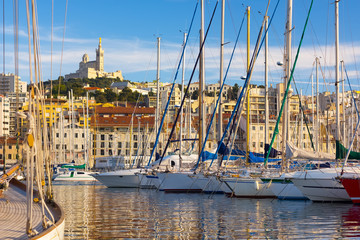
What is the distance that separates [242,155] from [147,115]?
87119mm

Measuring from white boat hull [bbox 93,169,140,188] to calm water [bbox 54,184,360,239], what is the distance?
17522 millimetres

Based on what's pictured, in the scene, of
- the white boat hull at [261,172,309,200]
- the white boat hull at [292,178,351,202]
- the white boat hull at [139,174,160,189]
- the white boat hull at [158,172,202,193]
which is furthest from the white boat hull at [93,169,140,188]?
the white boat hull at [292,178,351,202]

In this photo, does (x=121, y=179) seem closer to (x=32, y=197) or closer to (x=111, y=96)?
(x=32, y=197)

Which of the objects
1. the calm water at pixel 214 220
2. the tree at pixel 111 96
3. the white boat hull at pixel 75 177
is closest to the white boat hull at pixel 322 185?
the calm water at pixel 214 220

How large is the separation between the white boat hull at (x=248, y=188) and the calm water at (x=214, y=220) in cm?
74

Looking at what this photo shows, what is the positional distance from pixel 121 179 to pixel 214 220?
28.5 m

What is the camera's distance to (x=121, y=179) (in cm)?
5012

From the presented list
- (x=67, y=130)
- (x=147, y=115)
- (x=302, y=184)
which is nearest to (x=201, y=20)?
(x=302, y=184)

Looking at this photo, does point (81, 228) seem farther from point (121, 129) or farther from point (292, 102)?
point (292, 102)

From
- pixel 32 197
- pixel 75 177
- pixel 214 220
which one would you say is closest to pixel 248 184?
pixel 214 220

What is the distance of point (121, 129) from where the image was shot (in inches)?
4373

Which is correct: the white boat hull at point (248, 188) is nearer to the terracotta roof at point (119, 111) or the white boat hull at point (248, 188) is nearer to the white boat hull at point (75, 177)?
the white boat hull at point (75, 177)

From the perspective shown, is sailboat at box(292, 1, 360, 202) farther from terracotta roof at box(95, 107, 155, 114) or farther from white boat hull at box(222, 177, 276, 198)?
terracotta roof at box(95, 107, 155, 114)

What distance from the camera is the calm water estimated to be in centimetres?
1856
